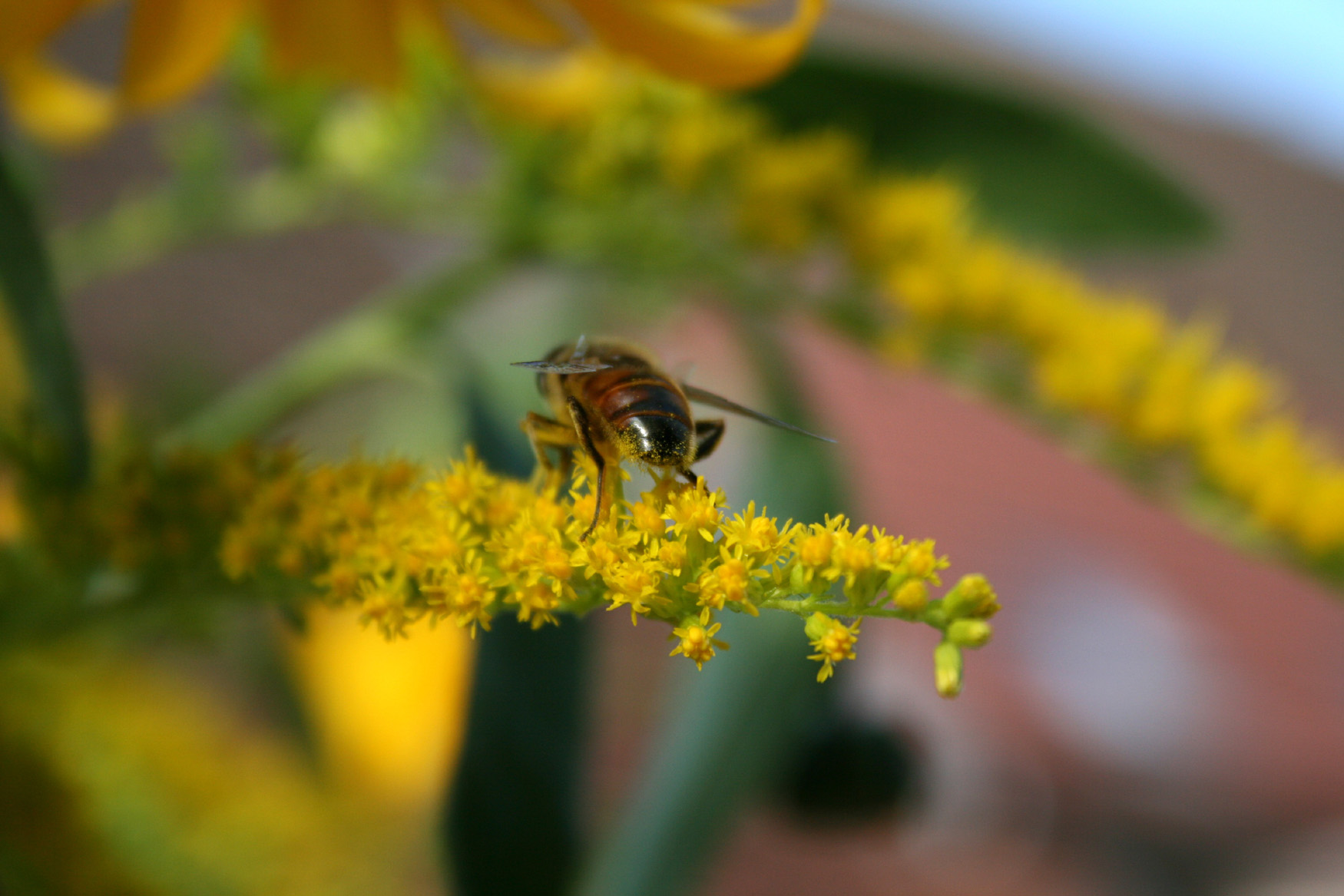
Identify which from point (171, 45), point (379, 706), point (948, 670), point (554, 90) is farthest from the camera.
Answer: point (379, 706)

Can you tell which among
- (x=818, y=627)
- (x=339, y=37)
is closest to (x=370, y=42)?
(x=339, y=37)

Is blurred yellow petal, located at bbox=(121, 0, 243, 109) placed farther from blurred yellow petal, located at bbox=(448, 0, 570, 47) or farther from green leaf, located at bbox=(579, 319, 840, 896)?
green leaf, located at bbox=(579, 319, 840, 896)

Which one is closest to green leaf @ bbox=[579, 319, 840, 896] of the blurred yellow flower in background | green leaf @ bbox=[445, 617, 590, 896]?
green leaf @ bbox=[445, 617, 590, 896]

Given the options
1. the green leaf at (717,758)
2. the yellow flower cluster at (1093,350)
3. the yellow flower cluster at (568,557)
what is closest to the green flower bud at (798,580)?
the yellow flower cluster at (568,557)

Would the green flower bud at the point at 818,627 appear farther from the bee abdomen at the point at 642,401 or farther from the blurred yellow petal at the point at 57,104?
the blurred yellow petal at the point at 57,104

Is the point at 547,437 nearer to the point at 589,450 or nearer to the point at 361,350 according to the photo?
the point at 589,450

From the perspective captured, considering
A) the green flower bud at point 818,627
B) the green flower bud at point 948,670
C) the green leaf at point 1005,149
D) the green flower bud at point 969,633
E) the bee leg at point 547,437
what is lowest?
the green flower bud at point 948,670

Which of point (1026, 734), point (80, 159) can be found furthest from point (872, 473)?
point (80, 159)
